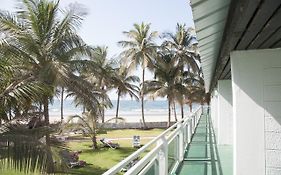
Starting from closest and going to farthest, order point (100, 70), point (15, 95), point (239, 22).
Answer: point (239, 22) < point (15, 95) < point (100, 70)

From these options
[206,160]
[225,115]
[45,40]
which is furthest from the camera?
[45,40]

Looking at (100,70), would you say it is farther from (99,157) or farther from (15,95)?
(15,95)

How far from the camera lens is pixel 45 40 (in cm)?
1561

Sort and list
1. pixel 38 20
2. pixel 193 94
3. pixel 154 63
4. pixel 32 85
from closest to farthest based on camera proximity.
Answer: pixel 32 85 → pixel 38 20 → pixel 154 63 → pixel 193 94

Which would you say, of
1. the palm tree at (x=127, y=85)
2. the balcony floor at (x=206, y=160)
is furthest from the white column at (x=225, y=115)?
the palm tree at (x=127, y=85)

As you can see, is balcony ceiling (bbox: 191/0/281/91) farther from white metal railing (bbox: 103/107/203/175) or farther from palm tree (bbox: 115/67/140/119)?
palm tree (bbox: 115/67/140/119)

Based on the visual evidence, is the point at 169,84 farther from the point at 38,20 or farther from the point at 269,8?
the point at 269,8

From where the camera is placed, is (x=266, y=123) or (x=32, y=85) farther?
(x=32, y=85)

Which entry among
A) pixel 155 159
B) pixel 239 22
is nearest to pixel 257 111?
pixel 155 159

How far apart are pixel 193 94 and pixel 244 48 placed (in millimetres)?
36707

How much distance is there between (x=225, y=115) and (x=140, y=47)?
28711 millimetres

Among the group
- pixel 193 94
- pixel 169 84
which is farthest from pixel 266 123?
pixel 193 94

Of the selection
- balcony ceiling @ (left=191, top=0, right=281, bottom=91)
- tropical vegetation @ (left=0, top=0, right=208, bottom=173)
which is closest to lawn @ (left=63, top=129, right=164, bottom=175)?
tropical vegetation @ (left=0, top=0, right=208, bottom=173)

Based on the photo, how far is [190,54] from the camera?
39438 mm
